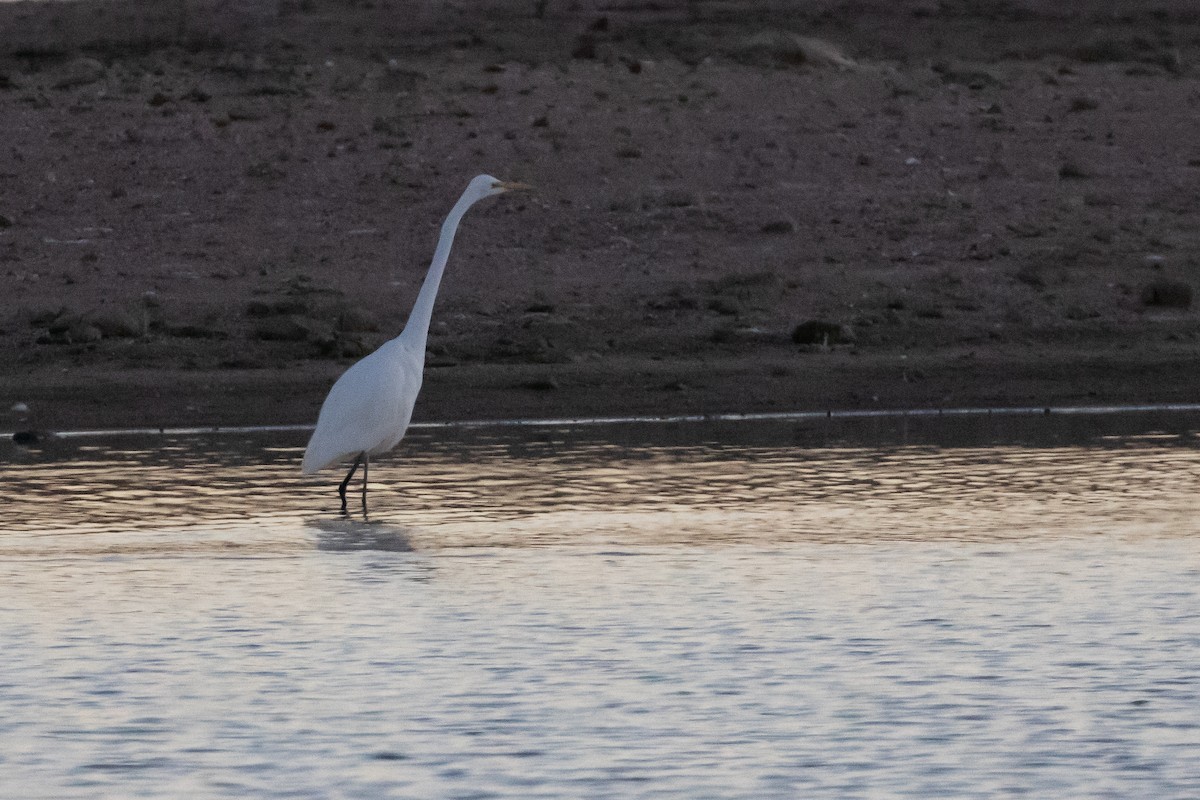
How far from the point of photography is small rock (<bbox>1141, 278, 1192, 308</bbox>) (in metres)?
15.4

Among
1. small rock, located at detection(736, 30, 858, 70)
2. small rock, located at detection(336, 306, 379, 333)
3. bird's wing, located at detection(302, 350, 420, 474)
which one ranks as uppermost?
small rock, located at detection(736, 30, 858, 70)

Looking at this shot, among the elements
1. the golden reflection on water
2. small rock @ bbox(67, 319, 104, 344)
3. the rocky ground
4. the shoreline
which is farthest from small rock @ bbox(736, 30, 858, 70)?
the golden reflection on water

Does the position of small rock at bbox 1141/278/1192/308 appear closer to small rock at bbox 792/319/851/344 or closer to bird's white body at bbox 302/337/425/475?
small rock at bbox 792/319/851/344

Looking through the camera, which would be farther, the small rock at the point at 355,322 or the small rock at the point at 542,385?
the small rock at the point at 355,322

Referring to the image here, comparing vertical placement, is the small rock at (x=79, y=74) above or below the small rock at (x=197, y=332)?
above

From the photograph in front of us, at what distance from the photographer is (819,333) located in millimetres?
14461

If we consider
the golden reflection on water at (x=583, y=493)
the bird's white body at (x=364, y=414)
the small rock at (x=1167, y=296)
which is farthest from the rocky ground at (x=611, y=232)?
the bird's white body at (x=364, y=414)

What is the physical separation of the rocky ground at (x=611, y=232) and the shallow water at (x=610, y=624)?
251 cm

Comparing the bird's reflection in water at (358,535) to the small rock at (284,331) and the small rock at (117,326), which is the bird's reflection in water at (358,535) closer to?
the small rock at (284,331)

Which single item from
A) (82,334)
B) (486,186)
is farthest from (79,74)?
(486,186)

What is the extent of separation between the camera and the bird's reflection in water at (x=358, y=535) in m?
8.70

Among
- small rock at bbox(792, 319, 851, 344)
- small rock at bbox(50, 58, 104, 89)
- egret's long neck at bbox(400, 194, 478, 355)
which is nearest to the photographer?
egret's long neck at bbox(400, 194, 478, 355)

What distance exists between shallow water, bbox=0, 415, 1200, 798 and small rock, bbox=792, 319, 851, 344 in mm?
3119

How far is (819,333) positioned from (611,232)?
10.5 ft
